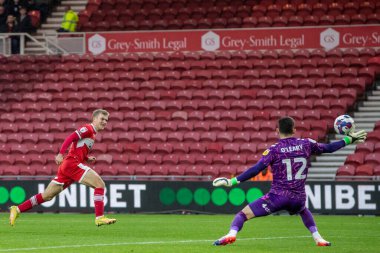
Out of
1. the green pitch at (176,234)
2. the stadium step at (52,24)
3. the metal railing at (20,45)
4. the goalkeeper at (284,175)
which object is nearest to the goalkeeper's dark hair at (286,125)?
the goalkeeper at (284,175)

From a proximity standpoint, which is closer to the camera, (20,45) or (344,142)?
(344,142)

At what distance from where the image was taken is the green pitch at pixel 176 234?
13.5 meters

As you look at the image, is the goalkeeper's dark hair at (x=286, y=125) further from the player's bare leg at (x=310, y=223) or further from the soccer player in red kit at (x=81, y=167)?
the soccer player in red kit at (x=81, y=167)

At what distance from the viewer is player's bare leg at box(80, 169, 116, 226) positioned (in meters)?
16.6

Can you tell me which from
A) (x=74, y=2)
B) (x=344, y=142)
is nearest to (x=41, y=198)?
(x=344, y=142)

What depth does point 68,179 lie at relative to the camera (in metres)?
17.6

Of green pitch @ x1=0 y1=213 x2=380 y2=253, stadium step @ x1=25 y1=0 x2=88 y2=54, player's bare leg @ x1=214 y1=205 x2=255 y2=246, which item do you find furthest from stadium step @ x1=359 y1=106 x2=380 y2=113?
player's bare leg @ x1=214 y1=205 x2=255 y2=246

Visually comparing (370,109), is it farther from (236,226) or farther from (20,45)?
(236,226)

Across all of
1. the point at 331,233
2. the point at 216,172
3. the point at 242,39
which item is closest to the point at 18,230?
the point at 331,233

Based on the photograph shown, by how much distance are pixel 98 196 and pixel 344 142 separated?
514 centimetres

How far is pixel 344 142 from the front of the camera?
13211mm

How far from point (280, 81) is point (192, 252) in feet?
52.0

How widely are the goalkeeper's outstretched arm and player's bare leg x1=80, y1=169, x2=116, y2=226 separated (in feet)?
14.6

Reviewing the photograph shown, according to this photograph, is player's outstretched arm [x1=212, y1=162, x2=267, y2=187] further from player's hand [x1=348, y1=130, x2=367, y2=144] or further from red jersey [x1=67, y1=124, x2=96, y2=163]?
red jersey [x1=67, y1=124, x2=96, y2=163]
